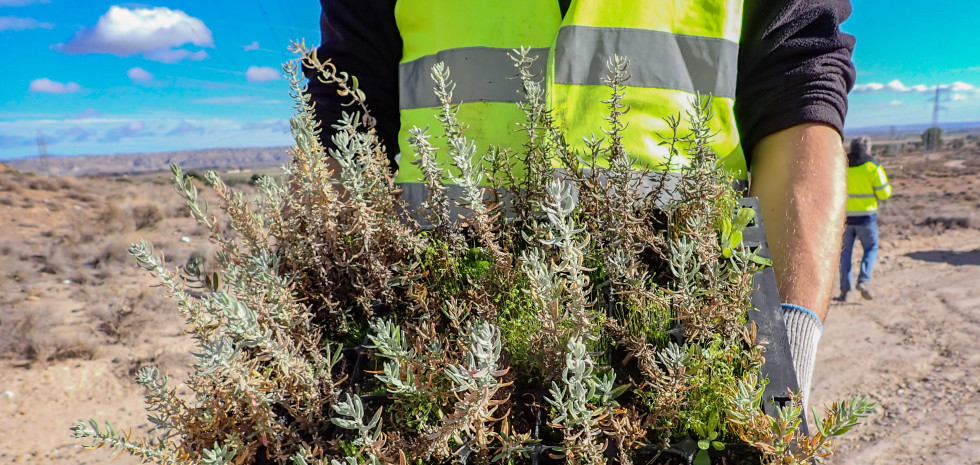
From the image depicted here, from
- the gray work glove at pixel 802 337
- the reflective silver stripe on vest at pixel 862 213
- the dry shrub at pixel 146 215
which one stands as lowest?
the dry shrub at pixel 146 215

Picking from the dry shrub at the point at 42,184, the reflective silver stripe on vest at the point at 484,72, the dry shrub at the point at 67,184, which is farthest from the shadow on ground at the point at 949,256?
the dry shrub at the point at 42,184

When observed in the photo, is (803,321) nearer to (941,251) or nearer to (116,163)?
(941,251)

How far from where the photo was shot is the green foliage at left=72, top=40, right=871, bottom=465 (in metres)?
0.86

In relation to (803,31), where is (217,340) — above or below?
below

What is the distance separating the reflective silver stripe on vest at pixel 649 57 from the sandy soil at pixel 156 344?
459cm

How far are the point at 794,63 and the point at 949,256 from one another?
13.6m

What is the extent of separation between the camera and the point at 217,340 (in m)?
0.81

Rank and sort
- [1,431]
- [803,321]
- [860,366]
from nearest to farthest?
[803,321] → [1,431] → [860,366]

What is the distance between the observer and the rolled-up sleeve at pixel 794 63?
206 cm

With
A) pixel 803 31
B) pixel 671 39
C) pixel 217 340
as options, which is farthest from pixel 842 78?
pixel 217 340

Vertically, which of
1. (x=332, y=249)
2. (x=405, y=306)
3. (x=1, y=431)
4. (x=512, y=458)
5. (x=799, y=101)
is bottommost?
(x=1, y=431)

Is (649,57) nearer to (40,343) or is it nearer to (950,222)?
(40,343)

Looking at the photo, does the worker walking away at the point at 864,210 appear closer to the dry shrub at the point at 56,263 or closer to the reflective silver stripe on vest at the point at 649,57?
the reflective silver stripe on vest at the point at 649,57

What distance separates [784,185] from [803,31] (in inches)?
24.0
